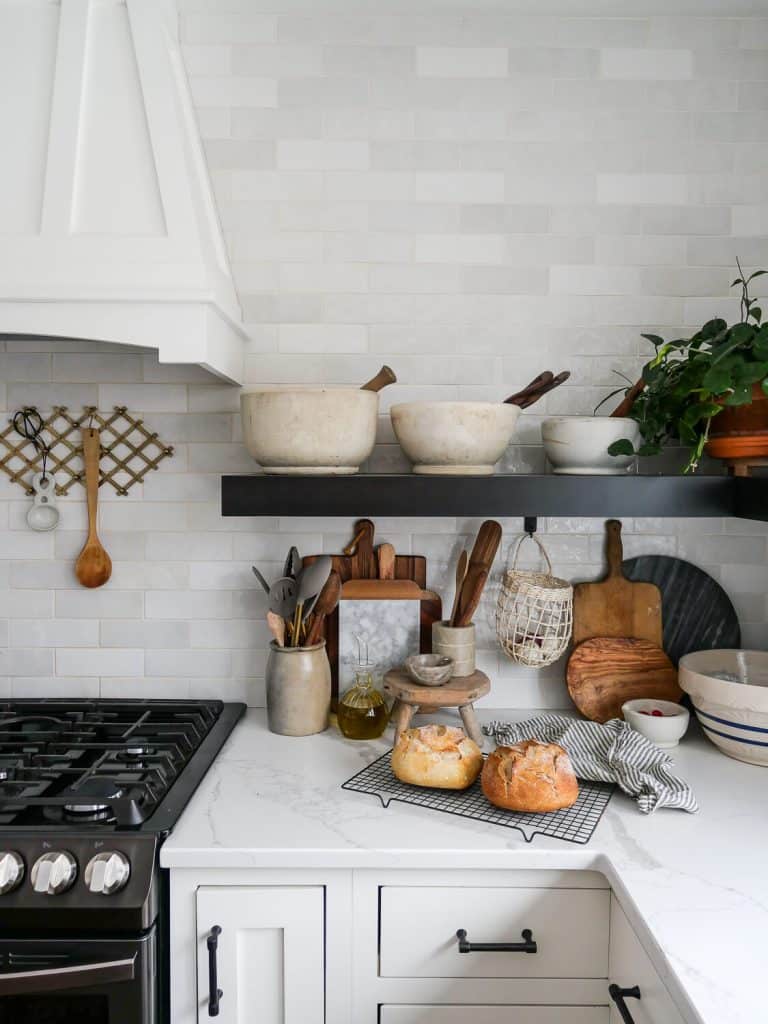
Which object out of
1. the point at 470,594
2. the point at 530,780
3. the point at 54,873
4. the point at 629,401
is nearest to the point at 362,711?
the point at 470,594

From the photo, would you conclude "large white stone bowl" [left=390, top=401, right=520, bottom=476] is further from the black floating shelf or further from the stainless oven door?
the stainless oven door

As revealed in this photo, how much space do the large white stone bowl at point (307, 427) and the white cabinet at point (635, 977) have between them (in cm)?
98

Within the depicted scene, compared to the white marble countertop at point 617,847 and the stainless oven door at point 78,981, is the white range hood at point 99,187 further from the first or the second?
the stainless oven door at point 78,981

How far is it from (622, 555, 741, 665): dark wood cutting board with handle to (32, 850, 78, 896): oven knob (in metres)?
1.38

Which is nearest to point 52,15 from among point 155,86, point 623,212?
point 155,86

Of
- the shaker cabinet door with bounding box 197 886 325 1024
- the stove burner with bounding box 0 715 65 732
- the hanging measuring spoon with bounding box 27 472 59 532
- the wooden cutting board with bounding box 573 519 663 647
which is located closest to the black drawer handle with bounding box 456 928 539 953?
the shaker cabinet door with bounding box 197 886 325 1024

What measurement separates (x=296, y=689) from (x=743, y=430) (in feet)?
3.74

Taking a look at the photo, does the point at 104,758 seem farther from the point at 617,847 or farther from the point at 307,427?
the point at 617,847

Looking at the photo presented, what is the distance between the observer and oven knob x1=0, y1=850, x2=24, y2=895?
4.01ft

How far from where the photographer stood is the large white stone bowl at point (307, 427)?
1.61 metres

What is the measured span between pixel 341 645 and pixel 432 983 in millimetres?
773

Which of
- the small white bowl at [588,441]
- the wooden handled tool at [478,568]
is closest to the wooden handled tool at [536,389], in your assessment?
the small white bowl at [588,441]

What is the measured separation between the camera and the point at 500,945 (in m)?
1.30

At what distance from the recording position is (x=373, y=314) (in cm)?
190
